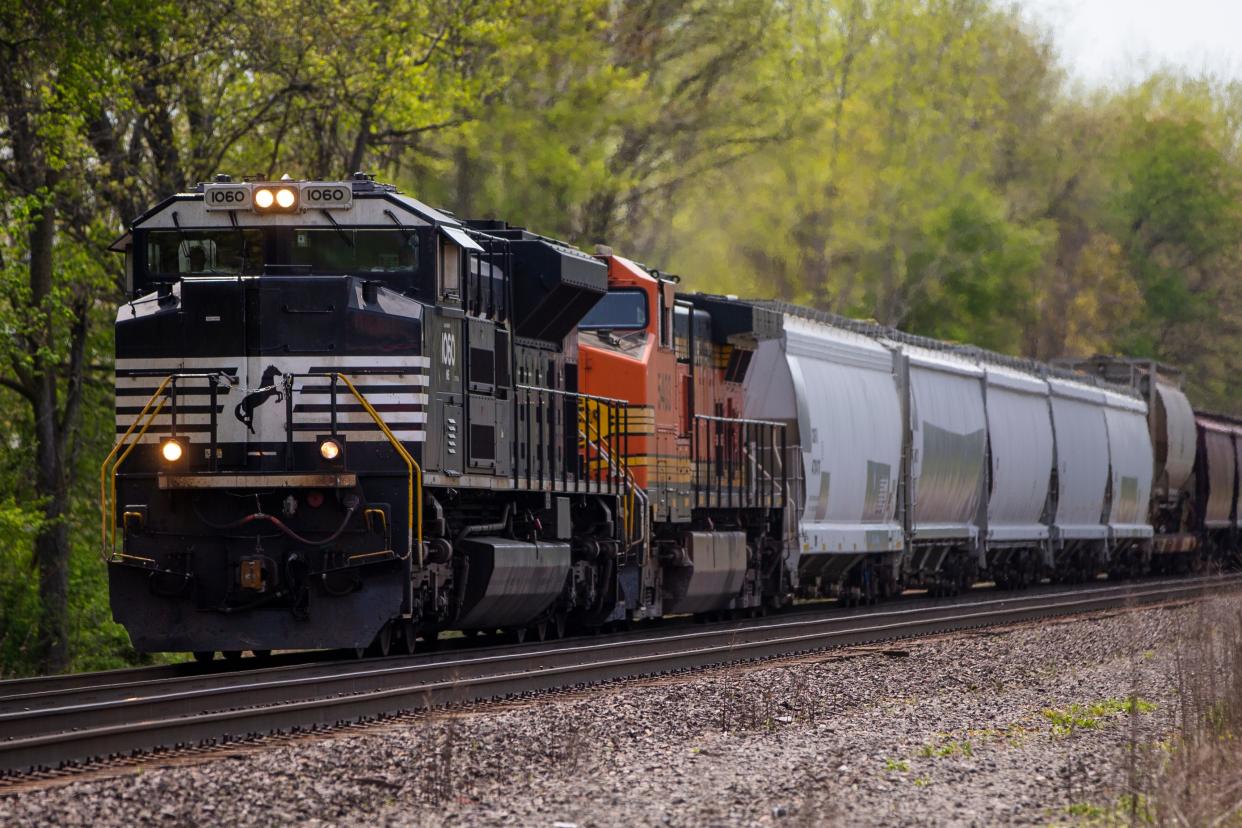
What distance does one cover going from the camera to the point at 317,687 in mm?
11750

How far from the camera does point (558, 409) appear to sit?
16.9m

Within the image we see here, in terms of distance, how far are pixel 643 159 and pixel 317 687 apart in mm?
24319

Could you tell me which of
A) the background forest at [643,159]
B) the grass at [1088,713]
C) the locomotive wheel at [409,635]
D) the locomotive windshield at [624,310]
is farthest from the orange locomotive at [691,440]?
the grass at [1088,713]

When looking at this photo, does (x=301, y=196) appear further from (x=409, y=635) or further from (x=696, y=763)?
(x=696, y=763)

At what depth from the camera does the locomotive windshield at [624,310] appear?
1902 centimetres

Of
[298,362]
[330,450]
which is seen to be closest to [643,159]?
[298,362]

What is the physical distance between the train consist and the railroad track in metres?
0.63

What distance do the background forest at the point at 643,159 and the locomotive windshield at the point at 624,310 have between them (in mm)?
5590

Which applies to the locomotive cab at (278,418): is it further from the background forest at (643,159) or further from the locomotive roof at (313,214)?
the background forest at (643,159)

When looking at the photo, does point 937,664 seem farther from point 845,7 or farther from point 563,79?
point 845,7

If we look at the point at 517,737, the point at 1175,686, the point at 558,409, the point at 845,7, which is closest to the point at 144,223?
the point at 558,409

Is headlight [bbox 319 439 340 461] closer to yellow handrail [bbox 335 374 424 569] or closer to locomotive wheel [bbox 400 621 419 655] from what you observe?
yellow handrail [bbox 335 374 424 569]

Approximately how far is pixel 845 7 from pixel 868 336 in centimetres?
2531

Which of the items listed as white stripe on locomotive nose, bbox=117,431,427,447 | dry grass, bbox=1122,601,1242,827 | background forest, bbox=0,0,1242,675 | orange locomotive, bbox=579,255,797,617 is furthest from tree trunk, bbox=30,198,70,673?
dry grass, bbox=1122,601,1242,827
